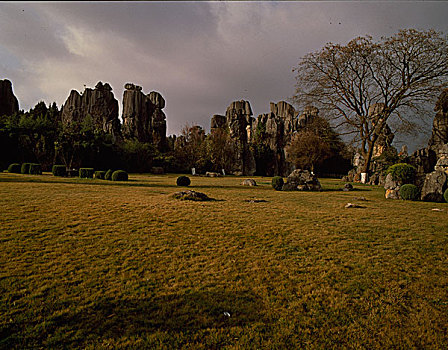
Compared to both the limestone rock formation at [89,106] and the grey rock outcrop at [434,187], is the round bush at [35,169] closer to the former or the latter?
the grey rock outcrop at [434,187]

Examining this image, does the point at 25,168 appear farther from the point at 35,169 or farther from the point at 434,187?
the point at 434,187

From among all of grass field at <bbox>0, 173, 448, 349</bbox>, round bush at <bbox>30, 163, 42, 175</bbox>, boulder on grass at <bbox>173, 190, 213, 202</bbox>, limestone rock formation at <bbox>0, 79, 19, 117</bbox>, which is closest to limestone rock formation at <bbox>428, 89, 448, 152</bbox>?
grass field at <bbox>0, 173, 448, 349</bbox>

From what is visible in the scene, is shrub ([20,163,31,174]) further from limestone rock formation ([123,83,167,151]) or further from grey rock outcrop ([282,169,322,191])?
limestone rock formation ([123,83,167,151])

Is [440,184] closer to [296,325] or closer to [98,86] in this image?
[296,325]

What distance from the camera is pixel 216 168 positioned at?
52344 mm

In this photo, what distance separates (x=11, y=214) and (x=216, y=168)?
4523cm

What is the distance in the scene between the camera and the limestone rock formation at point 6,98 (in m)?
61.7

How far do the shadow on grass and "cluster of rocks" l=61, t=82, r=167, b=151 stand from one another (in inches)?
2476

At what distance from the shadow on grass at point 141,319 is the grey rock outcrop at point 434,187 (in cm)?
1539

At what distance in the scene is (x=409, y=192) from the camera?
46.9ft

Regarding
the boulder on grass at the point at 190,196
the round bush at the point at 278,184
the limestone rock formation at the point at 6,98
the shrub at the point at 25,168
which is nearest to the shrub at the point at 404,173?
the round bush at the point at 278,184

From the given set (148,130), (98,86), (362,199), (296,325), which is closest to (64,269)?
(296,325)

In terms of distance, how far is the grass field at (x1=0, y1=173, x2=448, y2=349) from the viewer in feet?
9.74

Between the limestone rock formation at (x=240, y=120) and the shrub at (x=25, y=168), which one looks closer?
the shrub at (x=25, y=168)
